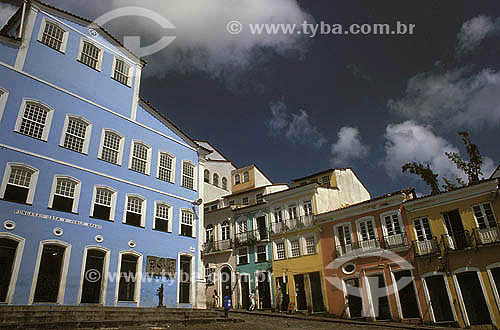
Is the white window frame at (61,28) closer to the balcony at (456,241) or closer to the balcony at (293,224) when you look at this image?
the balcony at (293,224)

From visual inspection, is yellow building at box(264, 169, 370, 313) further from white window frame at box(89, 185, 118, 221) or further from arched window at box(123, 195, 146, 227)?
white window frame at box(89, 185, 118, 221)

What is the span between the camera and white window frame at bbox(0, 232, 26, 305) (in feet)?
44.4

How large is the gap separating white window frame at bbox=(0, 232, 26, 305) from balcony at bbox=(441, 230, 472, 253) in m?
22.1

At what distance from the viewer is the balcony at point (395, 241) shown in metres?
23.3

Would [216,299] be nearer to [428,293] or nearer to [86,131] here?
[428,293]

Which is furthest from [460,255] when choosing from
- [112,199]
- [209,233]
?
[209,233]

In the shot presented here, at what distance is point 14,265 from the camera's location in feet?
46.0

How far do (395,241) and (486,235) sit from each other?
5144 millimetres

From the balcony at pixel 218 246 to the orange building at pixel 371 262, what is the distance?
30.6ft

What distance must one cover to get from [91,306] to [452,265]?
1969cm

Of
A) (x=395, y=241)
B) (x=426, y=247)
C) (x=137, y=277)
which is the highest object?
(x=395, y=241)

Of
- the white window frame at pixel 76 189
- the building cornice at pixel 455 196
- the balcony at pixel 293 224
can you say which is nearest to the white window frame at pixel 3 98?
the white window frame at pixel 76 189

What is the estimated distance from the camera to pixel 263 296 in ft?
96.3

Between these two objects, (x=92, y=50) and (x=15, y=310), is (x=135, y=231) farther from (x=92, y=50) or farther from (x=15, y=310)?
(x=92, y=50)
